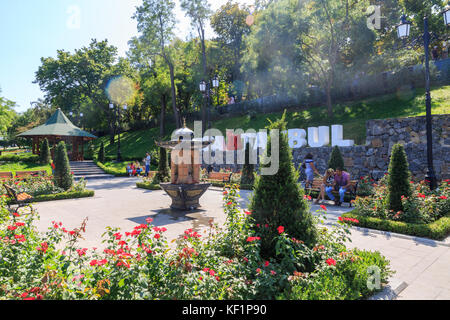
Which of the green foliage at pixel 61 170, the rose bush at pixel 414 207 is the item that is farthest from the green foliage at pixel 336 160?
the green foliage at pixel 61 170

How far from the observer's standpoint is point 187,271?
10.9ft

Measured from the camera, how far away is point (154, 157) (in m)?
28.0

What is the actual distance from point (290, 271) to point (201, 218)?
5.12m

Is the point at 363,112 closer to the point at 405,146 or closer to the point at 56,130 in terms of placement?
the point at 405,146

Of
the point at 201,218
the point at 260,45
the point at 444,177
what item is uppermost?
the point at 260,45

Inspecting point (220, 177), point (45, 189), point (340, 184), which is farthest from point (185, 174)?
point (45, 189)

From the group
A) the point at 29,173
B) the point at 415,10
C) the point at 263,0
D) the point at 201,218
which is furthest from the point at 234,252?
the point at 263,0

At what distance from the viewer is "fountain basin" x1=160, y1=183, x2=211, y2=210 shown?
9.71m

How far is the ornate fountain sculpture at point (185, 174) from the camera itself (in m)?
9.81

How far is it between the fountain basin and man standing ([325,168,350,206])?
4.63 metres

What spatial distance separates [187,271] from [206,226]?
4.26m

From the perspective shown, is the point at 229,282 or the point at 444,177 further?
the point at 444,177
